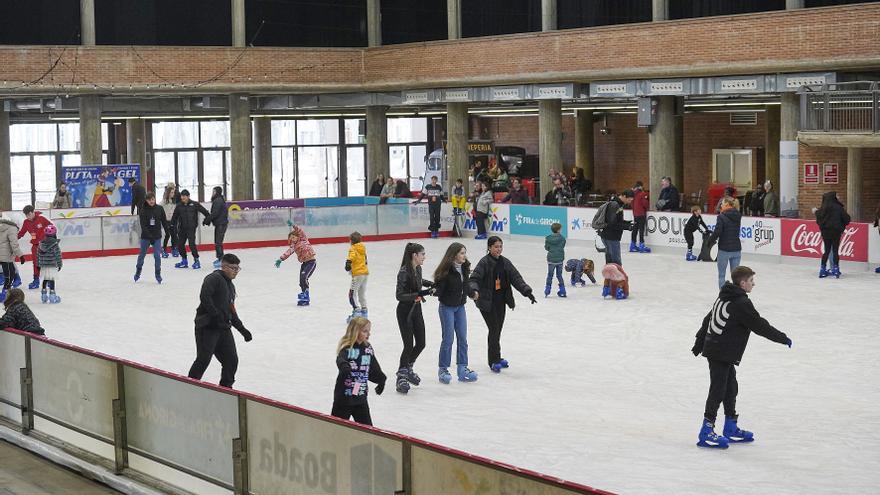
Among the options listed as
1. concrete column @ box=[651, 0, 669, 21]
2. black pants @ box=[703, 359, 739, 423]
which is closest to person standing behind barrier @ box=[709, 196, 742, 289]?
black pants @ box=[703, 359, 739, 423]

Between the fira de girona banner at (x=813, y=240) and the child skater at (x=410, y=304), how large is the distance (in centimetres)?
1420

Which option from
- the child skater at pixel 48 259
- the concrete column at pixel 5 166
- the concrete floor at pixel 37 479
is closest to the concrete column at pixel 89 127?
the concrete column at pixel 5 166

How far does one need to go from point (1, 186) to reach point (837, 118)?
30.3m

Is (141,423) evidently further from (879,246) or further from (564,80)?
(564,80)

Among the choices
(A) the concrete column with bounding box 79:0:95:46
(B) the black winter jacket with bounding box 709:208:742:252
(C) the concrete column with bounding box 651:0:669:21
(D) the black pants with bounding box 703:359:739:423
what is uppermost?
(A) the concrete column with bounding box 79:0:95:46

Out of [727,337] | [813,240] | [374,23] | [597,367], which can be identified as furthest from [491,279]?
[374,23]

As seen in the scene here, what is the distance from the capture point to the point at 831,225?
2522cm

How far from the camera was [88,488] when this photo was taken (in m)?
11.5

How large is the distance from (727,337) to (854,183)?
19.5 m

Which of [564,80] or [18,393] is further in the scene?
[564,80]

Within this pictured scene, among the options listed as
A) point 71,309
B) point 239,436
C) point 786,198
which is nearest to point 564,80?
point 786,198

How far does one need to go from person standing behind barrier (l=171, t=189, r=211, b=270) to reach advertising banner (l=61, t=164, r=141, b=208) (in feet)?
29.4

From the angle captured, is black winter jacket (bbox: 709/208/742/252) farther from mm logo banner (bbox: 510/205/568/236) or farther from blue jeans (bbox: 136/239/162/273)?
mm logo banner (bbox: 510/205/568/236)

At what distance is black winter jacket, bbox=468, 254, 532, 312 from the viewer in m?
15.5
